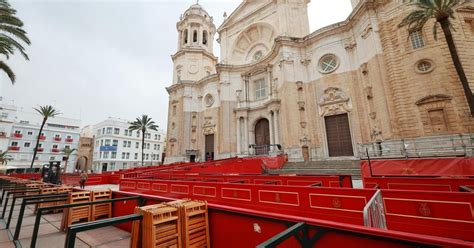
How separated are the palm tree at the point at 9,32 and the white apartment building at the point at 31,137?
3219cm

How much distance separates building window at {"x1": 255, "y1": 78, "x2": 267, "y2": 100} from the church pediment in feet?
29.9

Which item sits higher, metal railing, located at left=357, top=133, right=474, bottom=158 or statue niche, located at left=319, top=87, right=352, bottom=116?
statue niche, located at left=319, top=87, right=352, bottom=116

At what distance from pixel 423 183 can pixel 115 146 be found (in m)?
50.8

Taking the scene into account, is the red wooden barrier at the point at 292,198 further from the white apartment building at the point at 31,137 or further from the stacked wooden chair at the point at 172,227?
the white apartment building at the point at 31,137

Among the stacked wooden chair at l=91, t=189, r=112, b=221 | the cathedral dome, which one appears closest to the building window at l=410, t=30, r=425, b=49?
the stacked wooden chair at l=91, t=189, r=112, b=221

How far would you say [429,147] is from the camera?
37.6 ft

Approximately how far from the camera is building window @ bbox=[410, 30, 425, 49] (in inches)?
507

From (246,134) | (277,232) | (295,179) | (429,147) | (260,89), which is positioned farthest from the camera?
(260,89)

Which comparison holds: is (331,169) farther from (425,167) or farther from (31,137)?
(31,137)

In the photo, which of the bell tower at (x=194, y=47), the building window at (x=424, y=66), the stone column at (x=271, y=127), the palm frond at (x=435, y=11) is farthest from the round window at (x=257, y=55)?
the building window at (x=424, y=66)

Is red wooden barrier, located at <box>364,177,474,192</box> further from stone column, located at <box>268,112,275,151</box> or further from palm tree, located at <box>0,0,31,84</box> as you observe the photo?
palm tree, located at <box>0,0,31,84</box>

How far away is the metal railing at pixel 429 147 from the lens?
10.4 m

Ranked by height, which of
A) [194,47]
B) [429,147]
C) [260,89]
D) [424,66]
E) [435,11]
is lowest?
[429,147]

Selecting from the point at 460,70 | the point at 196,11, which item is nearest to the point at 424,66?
the point at 460,70
